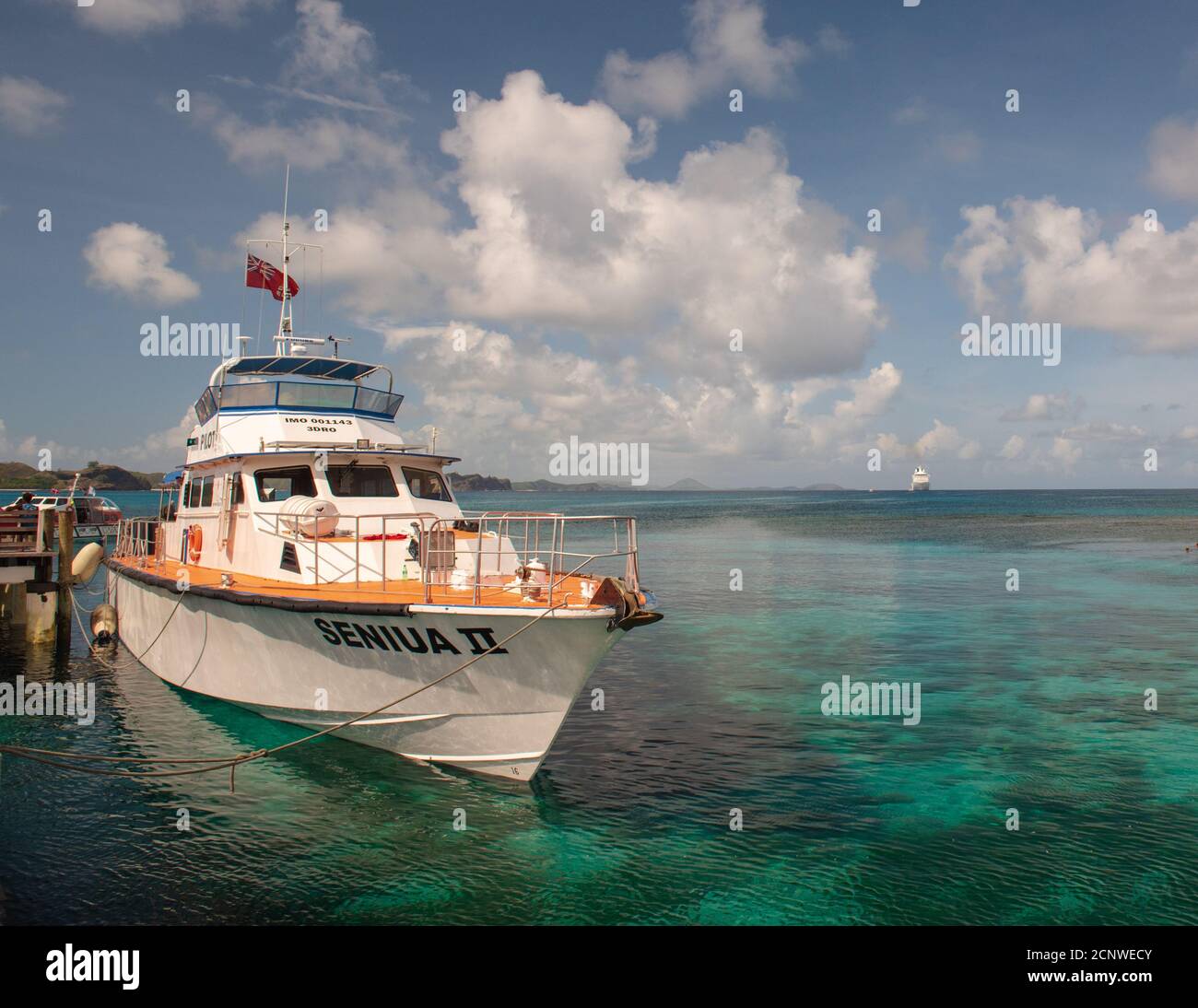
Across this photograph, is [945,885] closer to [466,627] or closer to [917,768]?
[917,768]

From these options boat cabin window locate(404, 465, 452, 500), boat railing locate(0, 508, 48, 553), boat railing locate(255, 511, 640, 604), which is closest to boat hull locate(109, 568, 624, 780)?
boat railing locate(255, 511, 640, 604)

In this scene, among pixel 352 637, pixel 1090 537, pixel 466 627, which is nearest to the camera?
pixel 466 627

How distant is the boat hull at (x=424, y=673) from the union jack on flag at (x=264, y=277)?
7450 millimetres

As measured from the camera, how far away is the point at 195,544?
619 inches

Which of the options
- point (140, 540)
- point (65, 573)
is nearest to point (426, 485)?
point (140, 540)

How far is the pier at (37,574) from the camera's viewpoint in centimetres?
2217

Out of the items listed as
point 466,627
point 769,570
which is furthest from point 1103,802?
point 769,570

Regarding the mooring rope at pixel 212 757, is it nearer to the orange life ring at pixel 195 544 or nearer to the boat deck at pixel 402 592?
the boat deck at pixel 402 592

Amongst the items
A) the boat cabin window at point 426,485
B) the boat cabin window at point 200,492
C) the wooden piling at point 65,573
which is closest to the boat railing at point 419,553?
the boat cabin window at point 426,485

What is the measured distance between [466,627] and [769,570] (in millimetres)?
32097

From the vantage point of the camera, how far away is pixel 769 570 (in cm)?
4044

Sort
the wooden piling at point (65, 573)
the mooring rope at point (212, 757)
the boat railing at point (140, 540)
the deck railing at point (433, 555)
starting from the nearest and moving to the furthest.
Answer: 1. the mooring rope at point (212, 757)
2. the deck railing at point (433, 555)
3. the boat railing at point (140, 540)
4. the wooden piling at point (65, 573)

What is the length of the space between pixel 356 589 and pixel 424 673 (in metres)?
1.67
